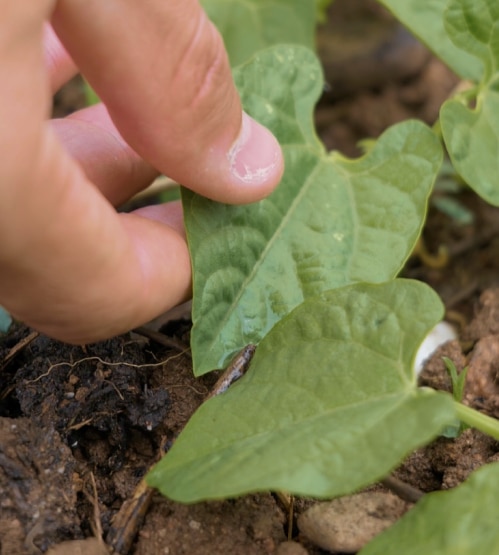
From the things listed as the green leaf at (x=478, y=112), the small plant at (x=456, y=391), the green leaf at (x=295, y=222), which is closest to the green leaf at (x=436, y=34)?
the green leaf at (x=478, y=112)

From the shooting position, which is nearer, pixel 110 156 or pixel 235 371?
pixel 235 371

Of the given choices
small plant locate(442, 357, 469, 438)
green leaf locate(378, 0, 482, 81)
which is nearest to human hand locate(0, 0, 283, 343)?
small plant locate(442, 357, 469, 438)

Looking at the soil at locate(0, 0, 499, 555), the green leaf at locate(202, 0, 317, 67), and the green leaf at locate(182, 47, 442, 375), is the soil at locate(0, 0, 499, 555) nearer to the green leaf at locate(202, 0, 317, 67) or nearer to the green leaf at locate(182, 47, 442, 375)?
the green leaf at locate(182, 47, 442, 375)

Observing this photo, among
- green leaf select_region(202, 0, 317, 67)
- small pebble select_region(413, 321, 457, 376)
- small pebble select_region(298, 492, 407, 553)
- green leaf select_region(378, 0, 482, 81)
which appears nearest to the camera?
small pebble select_region(298, 492, 407, 553)

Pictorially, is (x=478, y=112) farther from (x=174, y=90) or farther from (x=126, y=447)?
(x=126, y=447)

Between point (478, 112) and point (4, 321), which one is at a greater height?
point (4, 321)

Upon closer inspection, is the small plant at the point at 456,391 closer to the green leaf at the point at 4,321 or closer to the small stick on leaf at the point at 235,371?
the small stick on leaf at the point at 235,371

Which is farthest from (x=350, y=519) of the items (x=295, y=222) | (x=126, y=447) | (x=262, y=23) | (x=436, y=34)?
(x=262, y=23)
